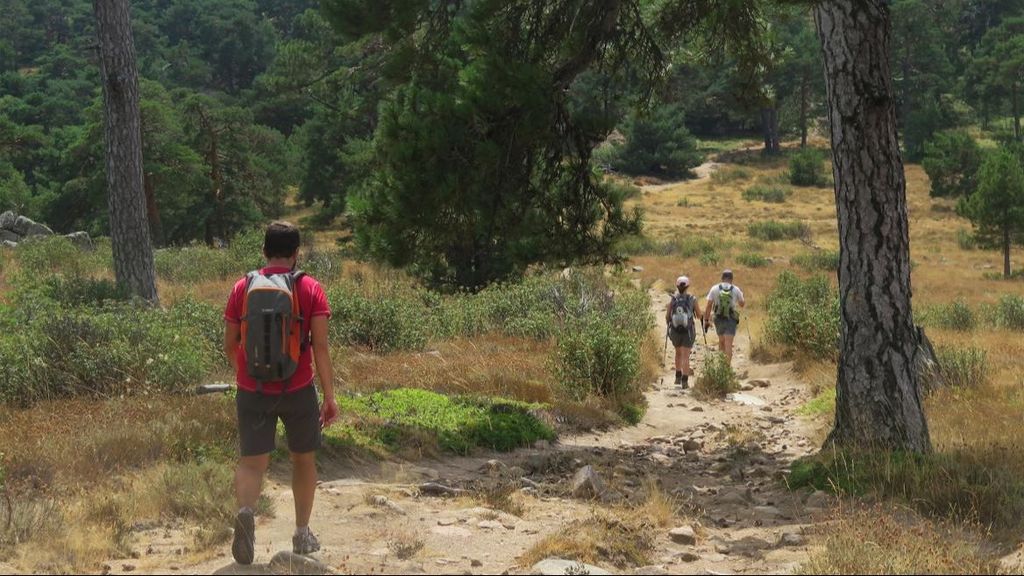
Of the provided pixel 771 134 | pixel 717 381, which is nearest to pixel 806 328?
pixel 717 381

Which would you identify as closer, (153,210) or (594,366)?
(594,366)

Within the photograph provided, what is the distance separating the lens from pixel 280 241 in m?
4.74

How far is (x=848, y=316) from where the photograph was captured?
732 cm

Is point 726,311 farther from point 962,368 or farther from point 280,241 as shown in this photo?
point 280,241

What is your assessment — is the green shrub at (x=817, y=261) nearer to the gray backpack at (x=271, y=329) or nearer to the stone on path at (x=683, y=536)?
the stone on path at (x=683, y=536)

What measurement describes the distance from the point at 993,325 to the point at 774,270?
47.9ft

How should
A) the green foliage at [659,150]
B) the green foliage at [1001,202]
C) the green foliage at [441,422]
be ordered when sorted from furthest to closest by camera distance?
the green foliage at [659,150] < the green foliage at [1001,202] < the green foliage at [441,422]

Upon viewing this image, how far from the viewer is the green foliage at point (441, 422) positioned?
7.93 metres

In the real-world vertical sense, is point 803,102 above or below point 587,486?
above

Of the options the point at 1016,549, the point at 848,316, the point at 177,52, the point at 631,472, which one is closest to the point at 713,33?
the point at 848,316

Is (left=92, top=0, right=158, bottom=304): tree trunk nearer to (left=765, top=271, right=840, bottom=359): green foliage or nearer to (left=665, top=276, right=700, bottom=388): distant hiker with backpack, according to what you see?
(left=665, top=276, right=700, bottom=388): distant hiker with backpack

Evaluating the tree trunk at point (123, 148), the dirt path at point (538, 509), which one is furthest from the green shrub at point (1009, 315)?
the tree trunk at point (123, 148)

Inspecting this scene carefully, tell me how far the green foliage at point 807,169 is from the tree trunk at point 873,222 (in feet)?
196

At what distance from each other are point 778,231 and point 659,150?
21145mm
